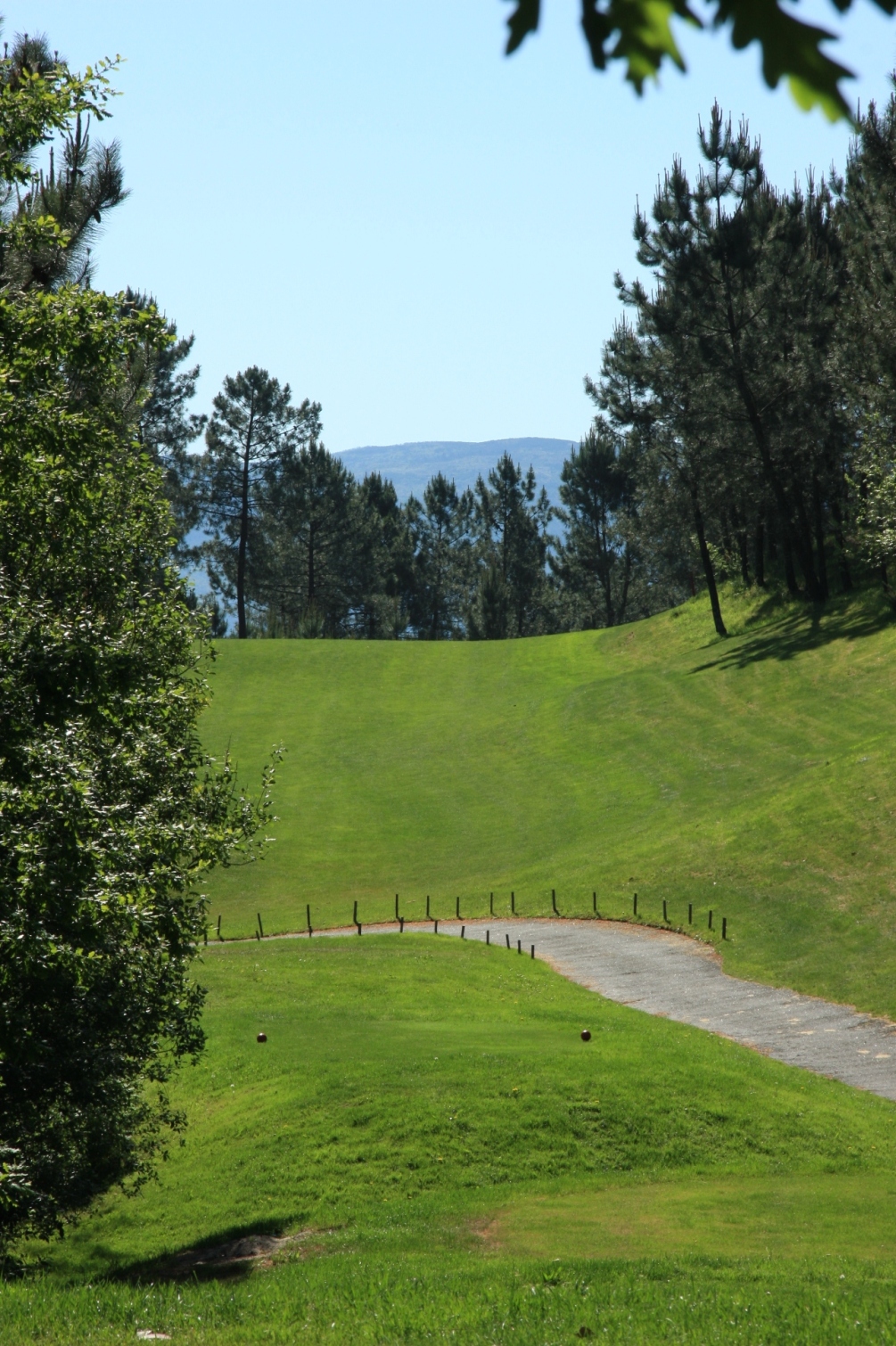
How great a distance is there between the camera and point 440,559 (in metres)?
139

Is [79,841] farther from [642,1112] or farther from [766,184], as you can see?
[766,184]

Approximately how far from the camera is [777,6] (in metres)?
2.19

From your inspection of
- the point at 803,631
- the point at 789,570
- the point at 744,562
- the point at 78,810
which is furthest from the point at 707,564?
the point at 78,810

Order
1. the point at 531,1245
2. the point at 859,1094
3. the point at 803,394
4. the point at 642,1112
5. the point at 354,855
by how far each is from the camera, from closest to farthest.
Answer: the point at 531,1245 < the point at 642,1112 < the point at 859,1094 < the point at 354,855 < the point at 803,394

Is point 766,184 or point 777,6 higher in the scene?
point 766,184

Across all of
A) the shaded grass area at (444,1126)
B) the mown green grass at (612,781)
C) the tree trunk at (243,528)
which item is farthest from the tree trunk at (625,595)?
the shaded grass area at (444,1126)

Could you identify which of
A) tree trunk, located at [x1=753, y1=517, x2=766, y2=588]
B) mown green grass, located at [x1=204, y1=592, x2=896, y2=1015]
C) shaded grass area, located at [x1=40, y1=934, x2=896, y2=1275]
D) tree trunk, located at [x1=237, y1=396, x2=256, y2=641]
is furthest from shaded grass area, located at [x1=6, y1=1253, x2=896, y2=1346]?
tree trunk, located at [x1=237, y1=396, x2=256, y2=641]

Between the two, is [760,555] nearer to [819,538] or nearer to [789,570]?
[789,570]

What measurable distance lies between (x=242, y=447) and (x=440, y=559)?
30.6m

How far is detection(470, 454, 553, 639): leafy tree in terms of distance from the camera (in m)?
134

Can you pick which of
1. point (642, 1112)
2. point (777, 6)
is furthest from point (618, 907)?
point (777, 6)

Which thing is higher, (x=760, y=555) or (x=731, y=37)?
(x=760, y=555)

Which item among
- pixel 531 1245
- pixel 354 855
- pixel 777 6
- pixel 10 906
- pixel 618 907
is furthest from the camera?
pixel 354 855

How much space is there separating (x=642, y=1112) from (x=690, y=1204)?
3673 mm
